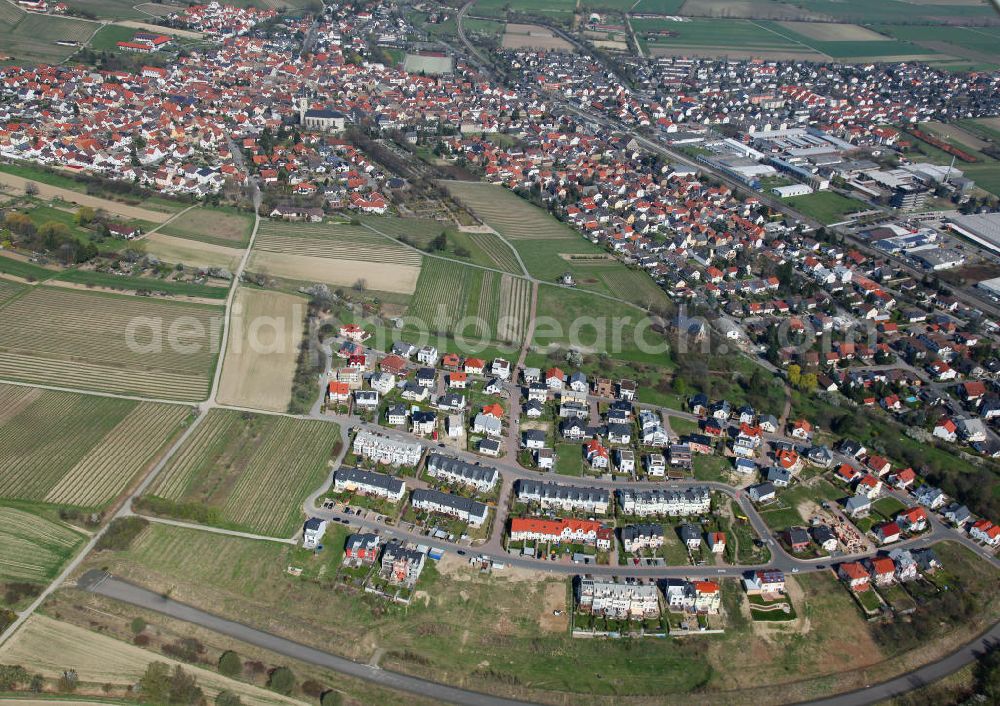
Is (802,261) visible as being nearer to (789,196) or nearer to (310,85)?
(789,196)

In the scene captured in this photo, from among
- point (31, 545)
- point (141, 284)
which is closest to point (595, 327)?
point (141, 284)

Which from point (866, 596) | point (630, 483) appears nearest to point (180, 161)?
point (630, 483)

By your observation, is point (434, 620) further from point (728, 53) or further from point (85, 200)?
point (728, 53)

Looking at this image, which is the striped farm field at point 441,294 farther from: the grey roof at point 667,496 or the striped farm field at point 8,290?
the striped farm field at point 8,290

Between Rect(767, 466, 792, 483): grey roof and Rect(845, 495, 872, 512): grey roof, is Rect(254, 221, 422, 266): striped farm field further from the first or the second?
Rect(845, 495, 872, 512): grey roof

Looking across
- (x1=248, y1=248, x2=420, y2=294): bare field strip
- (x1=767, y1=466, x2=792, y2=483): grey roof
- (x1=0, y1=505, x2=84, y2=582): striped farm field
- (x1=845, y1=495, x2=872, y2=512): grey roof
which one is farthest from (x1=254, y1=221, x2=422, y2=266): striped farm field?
(x1=845, y1=495, x2=872, y2=512): grey roof

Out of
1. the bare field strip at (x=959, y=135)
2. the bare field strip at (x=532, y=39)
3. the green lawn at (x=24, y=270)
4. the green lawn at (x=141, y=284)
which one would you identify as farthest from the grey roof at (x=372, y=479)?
the bare field strip at (x=532, y=39)
